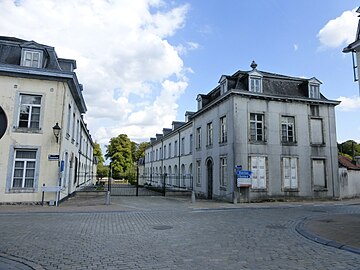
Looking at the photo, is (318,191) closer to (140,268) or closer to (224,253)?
(224,253)

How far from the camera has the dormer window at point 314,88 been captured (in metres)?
21.8

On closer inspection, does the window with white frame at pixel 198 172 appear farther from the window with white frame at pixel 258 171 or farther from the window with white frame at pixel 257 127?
the window with white frame at pixel 257 127

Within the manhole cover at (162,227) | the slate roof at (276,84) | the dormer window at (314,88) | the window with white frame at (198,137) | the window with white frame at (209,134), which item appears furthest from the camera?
the window with white frame at (198,137)

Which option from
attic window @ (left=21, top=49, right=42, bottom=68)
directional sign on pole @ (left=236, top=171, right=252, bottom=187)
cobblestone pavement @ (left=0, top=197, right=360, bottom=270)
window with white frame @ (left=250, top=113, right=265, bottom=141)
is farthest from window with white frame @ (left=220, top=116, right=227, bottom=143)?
attic window @ (left=21, top=49, right=42, bottom=68)

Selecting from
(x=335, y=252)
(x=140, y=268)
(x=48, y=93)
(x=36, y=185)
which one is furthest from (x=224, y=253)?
(x=48, y=93)

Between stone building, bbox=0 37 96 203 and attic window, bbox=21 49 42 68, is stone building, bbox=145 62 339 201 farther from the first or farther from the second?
attic window, bbox=21 49 42 68

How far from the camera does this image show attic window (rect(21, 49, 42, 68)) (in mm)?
15921

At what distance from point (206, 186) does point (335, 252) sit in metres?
16.9

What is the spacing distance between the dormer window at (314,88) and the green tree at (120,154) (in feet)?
141

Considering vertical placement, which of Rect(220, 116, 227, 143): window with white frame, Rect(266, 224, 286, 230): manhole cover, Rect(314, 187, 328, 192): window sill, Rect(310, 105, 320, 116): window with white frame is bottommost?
Rect(266, 224, 286, 230): manhole cover

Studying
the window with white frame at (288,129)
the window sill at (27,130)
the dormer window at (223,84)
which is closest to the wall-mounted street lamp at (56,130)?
the window sill at (27,130)

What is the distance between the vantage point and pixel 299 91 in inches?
870

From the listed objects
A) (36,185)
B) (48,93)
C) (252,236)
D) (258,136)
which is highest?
(48,93)

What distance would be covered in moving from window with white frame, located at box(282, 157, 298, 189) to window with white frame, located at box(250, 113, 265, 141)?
246 centimetres
